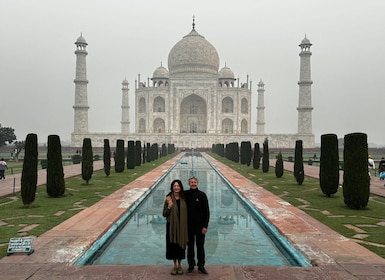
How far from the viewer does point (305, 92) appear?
39.4 metres

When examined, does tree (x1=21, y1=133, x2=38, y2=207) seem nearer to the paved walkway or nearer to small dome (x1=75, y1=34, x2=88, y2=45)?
the paved walkway

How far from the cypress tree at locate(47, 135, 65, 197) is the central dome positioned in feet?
124

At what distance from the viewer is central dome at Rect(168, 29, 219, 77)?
4653 cm

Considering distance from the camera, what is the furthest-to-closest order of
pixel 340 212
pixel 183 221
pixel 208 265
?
pixel 340 212
pixel 208 265
pixel 183 221

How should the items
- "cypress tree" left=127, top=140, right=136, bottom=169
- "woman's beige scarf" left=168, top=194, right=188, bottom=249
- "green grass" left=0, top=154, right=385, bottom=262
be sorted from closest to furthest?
1. "woman's beige scarf" left=168, top=194, right=188, bottom=249
2. "green grass" left=0, top=154, right=385, bottom=262
3. "cypress tree" left=127, top=140, right=136, bottom=169

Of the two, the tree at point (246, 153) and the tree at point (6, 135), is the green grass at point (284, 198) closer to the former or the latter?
the tree at point (246, 153)

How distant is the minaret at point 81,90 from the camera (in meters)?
38.2

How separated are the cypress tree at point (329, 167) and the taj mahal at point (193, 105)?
1222 inches

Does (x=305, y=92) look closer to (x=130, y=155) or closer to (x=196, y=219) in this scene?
(x=130, y=155)

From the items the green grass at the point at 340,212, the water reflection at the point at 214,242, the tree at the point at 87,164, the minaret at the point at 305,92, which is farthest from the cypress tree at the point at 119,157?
the minaret at the point at 305,92

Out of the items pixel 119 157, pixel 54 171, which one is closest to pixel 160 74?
pixel 119 157

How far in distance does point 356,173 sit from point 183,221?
4765 millimetres

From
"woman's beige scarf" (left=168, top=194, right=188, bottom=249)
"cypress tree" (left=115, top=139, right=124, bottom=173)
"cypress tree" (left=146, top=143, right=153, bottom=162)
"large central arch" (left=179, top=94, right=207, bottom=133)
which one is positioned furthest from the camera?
"large central arch" (left=179, top=94, right=207, bottom=133)

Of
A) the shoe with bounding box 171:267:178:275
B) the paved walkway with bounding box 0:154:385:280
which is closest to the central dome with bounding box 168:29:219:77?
the paved walkway with bounding box 0:154:385:280
